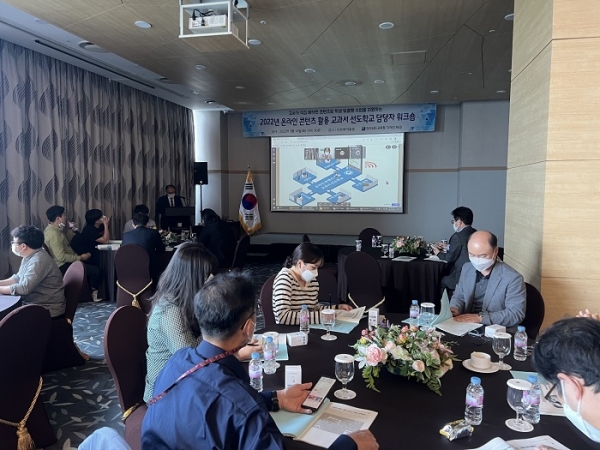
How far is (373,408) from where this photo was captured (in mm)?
1538

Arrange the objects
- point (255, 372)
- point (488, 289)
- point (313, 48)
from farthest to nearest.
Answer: point (313, 48) < point (488, 289) < point (255, 372)

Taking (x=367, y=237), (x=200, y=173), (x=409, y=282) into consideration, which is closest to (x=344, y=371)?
(x=409, y=282)

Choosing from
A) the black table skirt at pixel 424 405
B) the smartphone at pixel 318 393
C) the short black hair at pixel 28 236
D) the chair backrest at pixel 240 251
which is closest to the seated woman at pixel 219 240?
the chair backrest at pixel 240 251

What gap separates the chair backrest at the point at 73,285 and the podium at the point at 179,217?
4044 millimetres

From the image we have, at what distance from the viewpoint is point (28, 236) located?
3.39 metres

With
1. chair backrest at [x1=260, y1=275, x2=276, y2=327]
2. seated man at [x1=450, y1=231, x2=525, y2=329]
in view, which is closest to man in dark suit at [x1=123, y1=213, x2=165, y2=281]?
chair backrest at [x1=260, y1=275, x2=276, y2=327]

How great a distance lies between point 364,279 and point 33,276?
9.67ft

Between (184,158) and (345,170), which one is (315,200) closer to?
(345,170)

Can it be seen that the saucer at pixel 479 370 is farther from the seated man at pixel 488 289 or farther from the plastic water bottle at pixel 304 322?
the plastic water bottle at pixel 304 322

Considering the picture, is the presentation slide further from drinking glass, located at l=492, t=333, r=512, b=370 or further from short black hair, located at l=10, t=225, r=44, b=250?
drinking glass, located at l=492, t=333, r=512, b=370

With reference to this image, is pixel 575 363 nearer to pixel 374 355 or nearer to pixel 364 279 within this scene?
pixel 374 355

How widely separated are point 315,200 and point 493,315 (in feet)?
22.7

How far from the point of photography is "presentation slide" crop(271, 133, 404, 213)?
886 centimetres

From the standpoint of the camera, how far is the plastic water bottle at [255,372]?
5.74 feet
